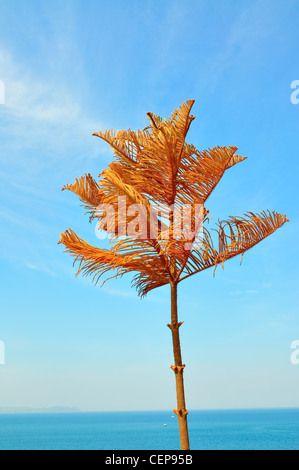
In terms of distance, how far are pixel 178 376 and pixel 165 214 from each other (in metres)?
2.17

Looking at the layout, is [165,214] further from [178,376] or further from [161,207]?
[178,376]

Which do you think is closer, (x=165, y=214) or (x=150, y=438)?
(x=165, y=214)

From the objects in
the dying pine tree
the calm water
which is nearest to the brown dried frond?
the dying pine tree

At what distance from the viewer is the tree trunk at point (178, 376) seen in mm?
5695

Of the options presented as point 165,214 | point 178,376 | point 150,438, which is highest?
point 165,214

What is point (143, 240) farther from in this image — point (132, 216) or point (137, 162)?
point (137, 162)

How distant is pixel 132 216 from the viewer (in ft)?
19.4

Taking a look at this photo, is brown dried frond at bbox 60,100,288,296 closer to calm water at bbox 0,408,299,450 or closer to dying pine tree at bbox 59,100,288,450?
dying pine tree at bbox 59,100,288,450

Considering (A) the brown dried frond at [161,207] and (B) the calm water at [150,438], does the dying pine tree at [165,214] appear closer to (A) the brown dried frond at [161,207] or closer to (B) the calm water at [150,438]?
(A) the brown dried frond at [161,207]

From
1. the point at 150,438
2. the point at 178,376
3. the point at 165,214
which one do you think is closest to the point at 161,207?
the point at 165,214

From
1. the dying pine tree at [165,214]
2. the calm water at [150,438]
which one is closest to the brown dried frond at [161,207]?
the dying pine tree at [165,214]

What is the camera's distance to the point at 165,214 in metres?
6.34
